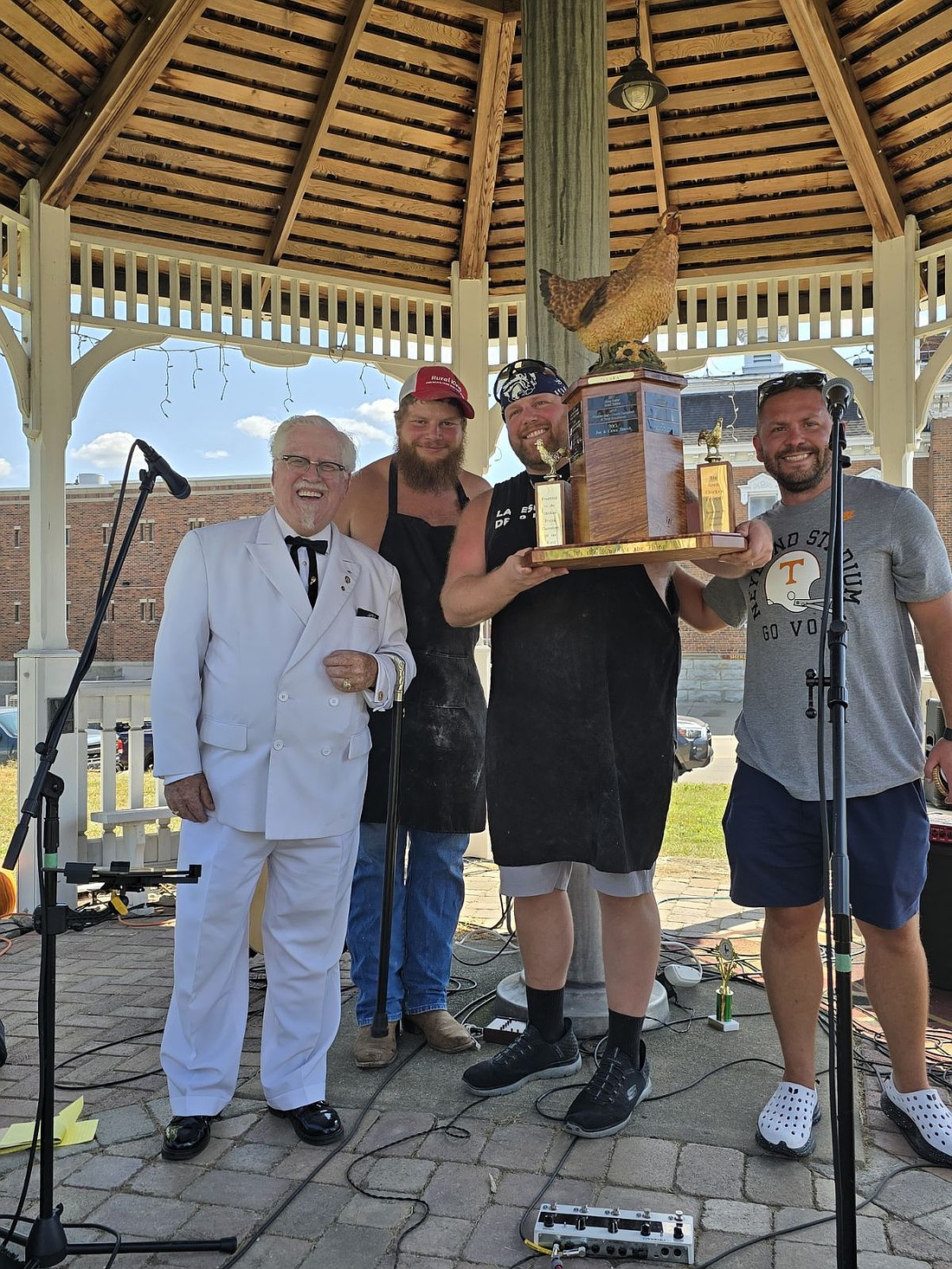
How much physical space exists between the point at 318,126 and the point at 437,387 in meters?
2.95

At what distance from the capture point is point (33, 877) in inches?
215

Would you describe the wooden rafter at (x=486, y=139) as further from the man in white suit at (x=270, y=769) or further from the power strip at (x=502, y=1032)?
the power strip at (x=502, y=1032)

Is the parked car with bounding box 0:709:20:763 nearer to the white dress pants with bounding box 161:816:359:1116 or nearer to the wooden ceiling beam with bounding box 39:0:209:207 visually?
the wooden ceiling beam with bounding box 39:0:209:207

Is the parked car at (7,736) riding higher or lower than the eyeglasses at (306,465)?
lower

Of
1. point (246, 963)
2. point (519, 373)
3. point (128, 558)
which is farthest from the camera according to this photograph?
point (128, 558)

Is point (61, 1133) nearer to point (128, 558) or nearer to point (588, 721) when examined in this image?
point (588, 721)

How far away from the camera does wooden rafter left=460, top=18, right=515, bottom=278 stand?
5320 millimetres

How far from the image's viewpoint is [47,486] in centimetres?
566

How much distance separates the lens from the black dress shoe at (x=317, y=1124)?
2836mm

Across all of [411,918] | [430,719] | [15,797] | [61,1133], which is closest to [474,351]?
[430,719]

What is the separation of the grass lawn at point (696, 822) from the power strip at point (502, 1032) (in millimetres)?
4261

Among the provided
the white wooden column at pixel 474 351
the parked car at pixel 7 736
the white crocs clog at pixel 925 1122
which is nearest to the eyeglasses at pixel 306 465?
the white crocs clog at pixel 925 1122

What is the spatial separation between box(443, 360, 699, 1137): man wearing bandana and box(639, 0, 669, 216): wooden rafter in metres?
2.88

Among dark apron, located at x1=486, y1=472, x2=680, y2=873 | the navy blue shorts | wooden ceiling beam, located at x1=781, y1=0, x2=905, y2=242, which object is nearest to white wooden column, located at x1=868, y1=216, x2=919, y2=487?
wooden ceiling beam, located at x1=781, y1=0, x2=905, y2=242
